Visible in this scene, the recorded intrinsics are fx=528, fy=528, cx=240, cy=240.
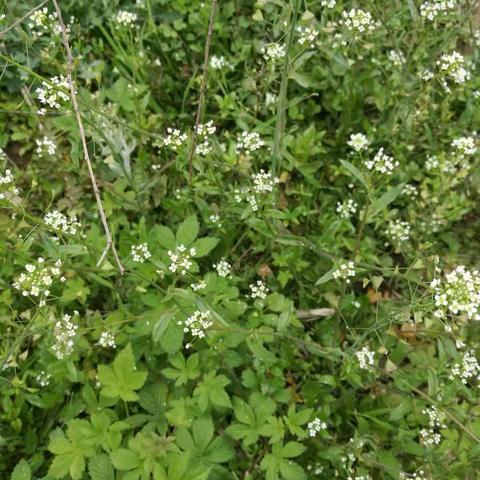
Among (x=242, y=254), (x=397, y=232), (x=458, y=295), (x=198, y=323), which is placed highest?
(x=458, y=295)

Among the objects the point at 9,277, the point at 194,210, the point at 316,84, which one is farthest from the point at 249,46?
the point at 9,277

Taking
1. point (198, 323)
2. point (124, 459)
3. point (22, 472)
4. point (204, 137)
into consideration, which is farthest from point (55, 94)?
point (22, 472)

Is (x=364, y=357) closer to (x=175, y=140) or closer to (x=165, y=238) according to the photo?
(x=165, y=238)

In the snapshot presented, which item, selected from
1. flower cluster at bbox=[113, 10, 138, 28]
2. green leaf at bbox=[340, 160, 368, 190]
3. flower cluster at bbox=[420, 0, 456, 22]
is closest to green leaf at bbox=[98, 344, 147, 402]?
green leaf at bbox=[340, 160, 368, 190]

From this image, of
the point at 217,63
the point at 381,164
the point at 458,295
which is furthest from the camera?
A: the point at 217,63

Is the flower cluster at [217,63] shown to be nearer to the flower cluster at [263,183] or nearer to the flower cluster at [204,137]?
the flower cluster at [204,137]

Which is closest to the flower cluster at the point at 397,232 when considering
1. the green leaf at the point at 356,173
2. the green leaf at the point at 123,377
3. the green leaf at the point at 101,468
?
the green leaf at the point at 356,173

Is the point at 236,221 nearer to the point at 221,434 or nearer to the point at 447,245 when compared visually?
the point at 221,434

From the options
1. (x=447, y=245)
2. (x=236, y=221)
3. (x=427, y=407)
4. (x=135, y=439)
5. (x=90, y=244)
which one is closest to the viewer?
(x=135, y=439)
